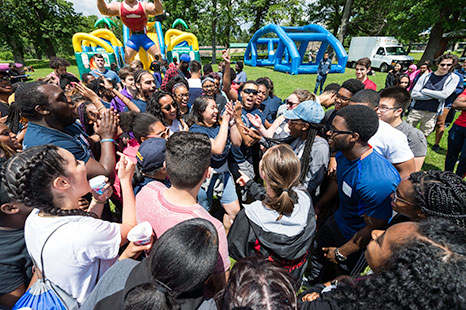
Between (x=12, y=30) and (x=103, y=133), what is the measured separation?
3844cm

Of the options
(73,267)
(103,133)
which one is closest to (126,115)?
(103,133)

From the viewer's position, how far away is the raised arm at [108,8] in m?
8.86

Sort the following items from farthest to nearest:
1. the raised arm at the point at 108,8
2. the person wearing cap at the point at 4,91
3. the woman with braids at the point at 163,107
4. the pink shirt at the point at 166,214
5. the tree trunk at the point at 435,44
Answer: the tree trunk at the point at 435,44
the raised arm at the point at 108,8
the person wearing cap at the point at 4,91
the woman with braids at the point at 163,107
the pink shirt at the point at 166,214

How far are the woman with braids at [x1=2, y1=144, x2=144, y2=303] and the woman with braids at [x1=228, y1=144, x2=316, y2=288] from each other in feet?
3.33

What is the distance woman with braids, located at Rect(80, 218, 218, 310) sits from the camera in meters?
0.94

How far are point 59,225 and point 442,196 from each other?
2451 mm

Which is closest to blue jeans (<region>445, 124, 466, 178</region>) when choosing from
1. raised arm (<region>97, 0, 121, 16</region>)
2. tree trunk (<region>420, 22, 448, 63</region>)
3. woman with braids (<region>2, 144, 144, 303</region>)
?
woman with braids (<region>2, 144, 144, 303</region>)

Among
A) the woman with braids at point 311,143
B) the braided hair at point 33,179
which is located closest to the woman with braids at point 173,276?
the braided hair at point 33,179

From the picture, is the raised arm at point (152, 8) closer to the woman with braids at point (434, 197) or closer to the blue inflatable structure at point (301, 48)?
the woman with braids at point (434, 197)

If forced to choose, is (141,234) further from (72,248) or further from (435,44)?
(435,44)

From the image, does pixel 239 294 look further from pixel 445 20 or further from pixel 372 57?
pixel 445 20

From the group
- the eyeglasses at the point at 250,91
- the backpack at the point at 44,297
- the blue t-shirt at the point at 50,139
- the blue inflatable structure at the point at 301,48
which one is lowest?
the backpack at the point at 44,297

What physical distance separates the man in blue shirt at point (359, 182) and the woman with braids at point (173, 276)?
1654mm

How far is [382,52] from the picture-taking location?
21.0 meters
